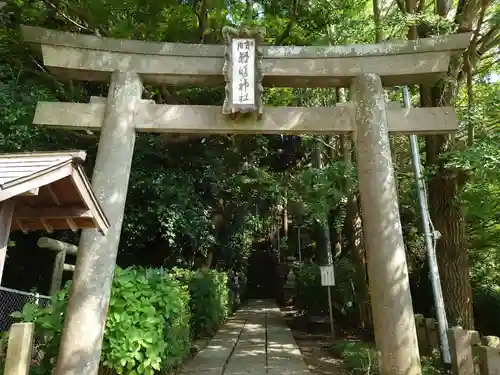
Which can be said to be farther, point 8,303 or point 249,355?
point 249,355

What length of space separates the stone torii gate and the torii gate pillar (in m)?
0.01

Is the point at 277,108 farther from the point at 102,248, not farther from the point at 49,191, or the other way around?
the point at 49,191

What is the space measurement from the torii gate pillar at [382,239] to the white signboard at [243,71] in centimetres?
157

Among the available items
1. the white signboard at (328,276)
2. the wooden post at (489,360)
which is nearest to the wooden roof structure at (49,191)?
the wooden post at (489,360)

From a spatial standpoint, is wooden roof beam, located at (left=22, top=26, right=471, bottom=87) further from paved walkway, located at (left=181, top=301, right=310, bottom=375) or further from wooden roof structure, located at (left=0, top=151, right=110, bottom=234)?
paved walkway, located at (left=181, top=301, right=310, bottom=375)

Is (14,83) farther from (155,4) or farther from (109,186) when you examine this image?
(109,186)

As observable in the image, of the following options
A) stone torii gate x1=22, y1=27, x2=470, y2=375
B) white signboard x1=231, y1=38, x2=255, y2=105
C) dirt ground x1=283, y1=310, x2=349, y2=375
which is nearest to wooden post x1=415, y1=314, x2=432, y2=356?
dirt ground x1=283, y1=310, x2=349, y2=375

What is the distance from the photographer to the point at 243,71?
5914 mm

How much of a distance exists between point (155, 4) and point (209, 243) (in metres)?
5.95

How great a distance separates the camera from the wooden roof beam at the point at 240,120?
592cm

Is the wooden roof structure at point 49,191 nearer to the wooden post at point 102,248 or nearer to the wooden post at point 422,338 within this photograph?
the wooden post at point 102,248

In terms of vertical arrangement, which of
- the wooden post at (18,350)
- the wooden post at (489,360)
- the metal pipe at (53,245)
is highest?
the metal pipe at (53,245)

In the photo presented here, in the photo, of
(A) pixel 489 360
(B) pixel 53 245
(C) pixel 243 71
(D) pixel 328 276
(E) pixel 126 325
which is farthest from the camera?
(D) pixel 328 276

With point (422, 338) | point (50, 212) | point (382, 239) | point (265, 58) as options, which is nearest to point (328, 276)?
point (422, 338)
